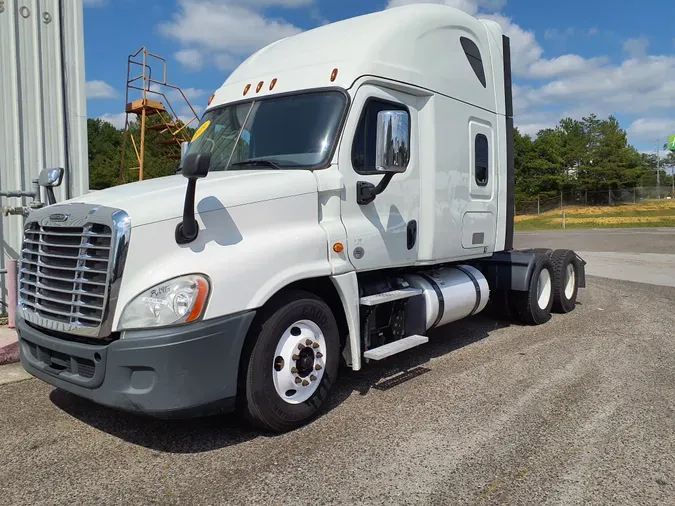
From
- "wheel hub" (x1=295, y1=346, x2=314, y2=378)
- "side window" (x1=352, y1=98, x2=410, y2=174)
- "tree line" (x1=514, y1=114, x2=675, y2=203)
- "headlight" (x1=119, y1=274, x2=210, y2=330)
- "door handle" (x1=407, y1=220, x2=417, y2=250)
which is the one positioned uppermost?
"tree line" (x1=514, y1=114, x2=675, y2=203)

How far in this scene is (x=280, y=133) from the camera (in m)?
4.86

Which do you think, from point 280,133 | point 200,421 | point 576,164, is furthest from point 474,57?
point 576,164

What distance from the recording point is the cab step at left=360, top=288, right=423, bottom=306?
4.81 metres

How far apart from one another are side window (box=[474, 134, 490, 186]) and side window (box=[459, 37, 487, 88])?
26.4 inches

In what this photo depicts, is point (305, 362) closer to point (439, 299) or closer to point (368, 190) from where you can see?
point (368, 190)

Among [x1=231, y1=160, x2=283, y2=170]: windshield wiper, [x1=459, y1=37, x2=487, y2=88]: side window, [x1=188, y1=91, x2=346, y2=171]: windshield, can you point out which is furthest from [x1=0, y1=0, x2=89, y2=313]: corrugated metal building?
[x1=459, y1=37, x2=487, y2=88]: side window

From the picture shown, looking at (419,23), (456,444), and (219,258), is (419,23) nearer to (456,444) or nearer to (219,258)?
(219,258)

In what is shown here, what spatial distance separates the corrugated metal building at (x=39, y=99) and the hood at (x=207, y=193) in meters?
4.12

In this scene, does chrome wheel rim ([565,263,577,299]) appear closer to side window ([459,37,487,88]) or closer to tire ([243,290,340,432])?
side window ([459,37,487,88])

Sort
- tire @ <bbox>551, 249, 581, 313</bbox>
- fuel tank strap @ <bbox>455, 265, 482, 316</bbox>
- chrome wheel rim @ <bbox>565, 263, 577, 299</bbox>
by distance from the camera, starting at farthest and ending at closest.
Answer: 1. chrome wheel rim @ <bbox>565, 263, 577, 299</bbox>
2. tire @ <bbox>551, 249, 581, 313</bbox>
3. fuel tank strap @ <bbox>455, 265, 482, 316</bbox>

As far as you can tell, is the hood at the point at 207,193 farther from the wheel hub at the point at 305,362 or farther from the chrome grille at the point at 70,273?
the wheel hub at the point at 305,362

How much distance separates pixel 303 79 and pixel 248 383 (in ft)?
8.89

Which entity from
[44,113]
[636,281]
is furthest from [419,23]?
[636,281]

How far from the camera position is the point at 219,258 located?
369 centimetres
